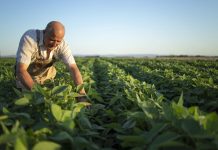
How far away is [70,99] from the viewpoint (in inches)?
129

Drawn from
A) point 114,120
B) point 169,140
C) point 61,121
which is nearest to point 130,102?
point 114,120

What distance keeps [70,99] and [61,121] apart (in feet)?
2.87

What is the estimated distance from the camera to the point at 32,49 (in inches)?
181

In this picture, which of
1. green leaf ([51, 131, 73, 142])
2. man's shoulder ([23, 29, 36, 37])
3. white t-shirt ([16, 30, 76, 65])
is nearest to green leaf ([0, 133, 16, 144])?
green leaf ([51, 131, 73, 142])

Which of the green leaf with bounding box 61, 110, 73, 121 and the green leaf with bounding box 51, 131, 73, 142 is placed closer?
the green leaf with bounding box 51, 131, 73, 142

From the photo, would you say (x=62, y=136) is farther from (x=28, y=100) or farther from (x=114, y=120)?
(x=114, y=120)

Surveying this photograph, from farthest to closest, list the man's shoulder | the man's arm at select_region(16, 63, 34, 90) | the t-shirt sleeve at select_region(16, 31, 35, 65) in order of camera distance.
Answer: the man's shoulder → the t-shirt sleeve at select_region(16, 31, 35, 65) → the man's arm at select_region(16, 63, 34, 90)

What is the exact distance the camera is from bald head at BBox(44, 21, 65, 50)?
13.9 feet

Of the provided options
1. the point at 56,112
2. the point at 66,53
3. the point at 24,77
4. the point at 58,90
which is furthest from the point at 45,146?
the point at 66,53

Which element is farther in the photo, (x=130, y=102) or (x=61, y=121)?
(x=130, y=102)

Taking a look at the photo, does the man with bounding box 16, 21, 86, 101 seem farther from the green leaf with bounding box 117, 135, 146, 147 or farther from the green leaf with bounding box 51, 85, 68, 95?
the green leaf with bounding box 117, 135, 146, 147

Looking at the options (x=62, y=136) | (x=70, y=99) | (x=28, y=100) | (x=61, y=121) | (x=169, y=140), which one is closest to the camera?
(x=169, y=140)

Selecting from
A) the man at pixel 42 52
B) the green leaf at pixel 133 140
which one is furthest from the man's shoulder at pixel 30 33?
the green leaf at pixel 133 140

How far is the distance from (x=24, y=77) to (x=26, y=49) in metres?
0.54
